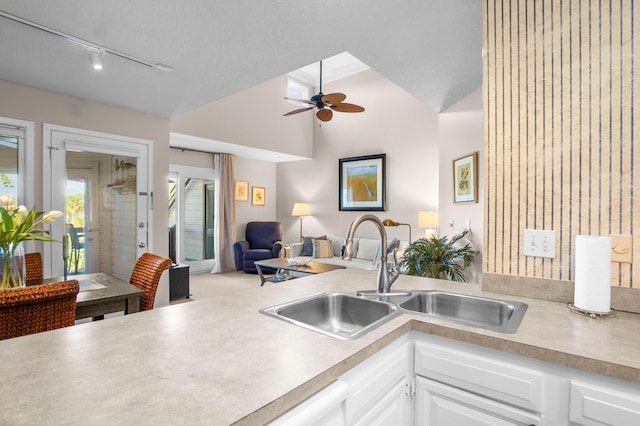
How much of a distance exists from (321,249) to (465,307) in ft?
14.9

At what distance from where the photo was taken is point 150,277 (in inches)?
91.0

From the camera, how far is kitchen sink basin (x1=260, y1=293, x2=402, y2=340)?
135cm

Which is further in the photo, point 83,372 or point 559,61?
point 559,61

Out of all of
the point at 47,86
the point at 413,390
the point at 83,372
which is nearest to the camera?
the point at 83,372

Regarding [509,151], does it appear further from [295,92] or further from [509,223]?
[295,92]

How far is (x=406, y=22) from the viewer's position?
6.39ft

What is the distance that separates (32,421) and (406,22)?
2.25 metres

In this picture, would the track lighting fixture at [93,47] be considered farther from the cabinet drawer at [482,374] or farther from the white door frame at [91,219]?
the cabinet drawer at [482,374]

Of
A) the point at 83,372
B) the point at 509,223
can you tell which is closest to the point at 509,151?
the point at 509,223

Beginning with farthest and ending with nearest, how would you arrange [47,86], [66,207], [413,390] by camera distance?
[66,207] → [47,86] → [413,390]

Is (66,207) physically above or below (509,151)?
below

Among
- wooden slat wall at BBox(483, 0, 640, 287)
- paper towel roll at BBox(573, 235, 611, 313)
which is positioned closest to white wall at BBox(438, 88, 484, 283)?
wooden slat wall at BBox(483, 0, 640, 287)

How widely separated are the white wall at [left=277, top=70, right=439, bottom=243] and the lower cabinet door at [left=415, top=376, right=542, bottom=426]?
4.63m

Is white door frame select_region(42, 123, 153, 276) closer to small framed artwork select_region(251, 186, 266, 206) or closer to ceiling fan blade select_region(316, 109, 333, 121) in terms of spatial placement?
ceiling fan blade select_region(316, 109, 333, 121)
